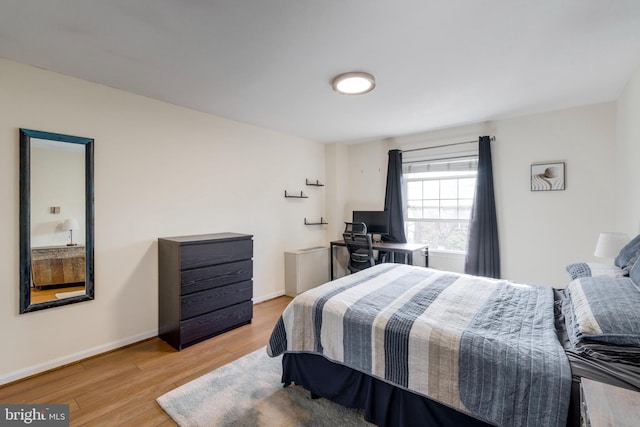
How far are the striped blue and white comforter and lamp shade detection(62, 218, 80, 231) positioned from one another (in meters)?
1.93

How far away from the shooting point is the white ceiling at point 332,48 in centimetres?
156

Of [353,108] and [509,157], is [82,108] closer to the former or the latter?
[353,108]

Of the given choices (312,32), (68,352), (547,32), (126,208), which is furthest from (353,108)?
(68,352)

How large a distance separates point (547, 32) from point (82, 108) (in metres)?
3.52

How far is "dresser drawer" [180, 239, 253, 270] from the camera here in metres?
2.65

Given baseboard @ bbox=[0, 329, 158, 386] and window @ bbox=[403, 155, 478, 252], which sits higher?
window @ bbox=[403, 155, 478, 252]

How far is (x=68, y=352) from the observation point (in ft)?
7.77

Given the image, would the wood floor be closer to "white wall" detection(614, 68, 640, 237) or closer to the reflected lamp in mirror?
the reflected lamp in mirror

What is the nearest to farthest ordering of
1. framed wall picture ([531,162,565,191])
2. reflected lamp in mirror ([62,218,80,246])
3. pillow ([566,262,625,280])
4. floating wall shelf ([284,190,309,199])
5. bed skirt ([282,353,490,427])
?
bed skirt ([282,353,490,427])
pillow ([566,262,625,280])
reflected lamp in mirror ([62,218,80,246])
framed wall picture ([531,162,565,191])
floating wall shelf ([284,190,309,199])

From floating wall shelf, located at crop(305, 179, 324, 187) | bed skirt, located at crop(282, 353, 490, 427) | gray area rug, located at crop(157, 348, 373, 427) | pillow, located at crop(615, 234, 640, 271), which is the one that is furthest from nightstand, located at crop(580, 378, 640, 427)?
floating wall shelf, located at crop(305, 179, 324, 187)

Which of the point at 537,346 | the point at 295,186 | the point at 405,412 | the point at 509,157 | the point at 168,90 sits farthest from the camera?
the point at 295,186

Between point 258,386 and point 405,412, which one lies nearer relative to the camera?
point 405,412

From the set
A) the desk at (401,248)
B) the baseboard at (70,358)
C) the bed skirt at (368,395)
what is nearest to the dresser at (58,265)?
the baseboard at (70,358)

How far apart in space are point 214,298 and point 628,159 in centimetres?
404
